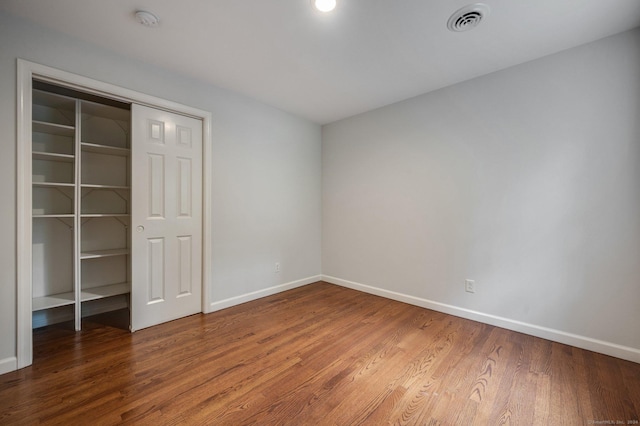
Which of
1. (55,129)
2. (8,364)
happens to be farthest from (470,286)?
(55,129)

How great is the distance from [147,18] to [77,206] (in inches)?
70.0

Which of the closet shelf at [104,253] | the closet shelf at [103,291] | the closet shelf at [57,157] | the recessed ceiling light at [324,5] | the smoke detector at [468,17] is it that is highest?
the recessed ceiling light at [324,5]

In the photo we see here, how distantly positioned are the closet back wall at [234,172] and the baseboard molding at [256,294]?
1.4 inches

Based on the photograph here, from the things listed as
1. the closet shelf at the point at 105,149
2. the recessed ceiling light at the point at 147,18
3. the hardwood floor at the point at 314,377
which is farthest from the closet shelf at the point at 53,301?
the recessed ceiling light at the point at 147,18

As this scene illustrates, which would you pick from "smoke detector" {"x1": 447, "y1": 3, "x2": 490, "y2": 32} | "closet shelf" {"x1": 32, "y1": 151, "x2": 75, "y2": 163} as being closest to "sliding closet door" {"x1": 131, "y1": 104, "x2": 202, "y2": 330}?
"closet shelf" {"x1": 32, "y1": 151, "x2": 75, "y2": 163}

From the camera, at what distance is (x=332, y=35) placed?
2064 millimetres

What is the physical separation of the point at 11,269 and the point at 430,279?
3693mm

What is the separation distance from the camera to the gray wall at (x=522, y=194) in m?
2.04

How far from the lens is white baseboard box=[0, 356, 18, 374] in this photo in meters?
1.79

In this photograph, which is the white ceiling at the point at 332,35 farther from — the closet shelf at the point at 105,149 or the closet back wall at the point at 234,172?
the closet shelf at the point at 105,149

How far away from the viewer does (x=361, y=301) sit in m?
3.32

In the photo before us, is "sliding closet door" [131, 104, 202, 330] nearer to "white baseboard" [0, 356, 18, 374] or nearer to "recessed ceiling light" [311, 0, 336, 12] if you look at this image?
"white baseboard" [0, 356, 18, 374]

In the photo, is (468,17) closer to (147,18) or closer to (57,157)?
(147,18)

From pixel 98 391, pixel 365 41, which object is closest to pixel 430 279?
pixel 365 41
